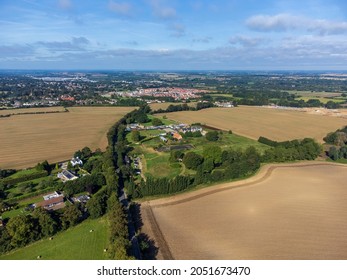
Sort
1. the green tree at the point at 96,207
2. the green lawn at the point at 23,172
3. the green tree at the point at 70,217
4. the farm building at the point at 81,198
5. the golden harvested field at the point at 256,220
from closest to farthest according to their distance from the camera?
the golden harvested field at the point at 256,220
the green tree at the point at 70,217
the green tree at the point at 96,207
the farm building at the point at 81,198
the green lawn at the point at 23,172

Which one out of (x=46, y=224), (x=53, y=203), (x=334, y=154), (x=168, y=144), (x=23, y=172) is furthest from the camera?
(x=168, y=144)

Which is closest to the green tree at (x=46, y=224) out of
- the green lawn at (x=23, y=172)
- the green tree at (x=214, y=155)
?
the green lawn at (x=23, y=172)

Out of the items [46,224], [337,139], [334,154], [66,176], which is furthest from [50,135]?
[337,139]

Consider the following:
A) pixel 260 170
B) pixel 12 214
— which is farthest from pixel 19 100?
pixel 260 170

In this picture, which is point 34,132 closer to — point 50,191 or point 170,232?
point 50,191

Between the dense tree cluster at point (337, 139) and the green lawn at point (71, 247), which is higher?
the dense tree cluster at point (337, 139)

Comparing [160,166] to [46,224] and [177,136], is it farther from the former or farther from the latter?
[46,224]

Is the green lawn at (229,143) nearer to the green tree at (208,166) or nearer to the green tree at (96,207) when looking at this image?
the green tree at (208,166)
